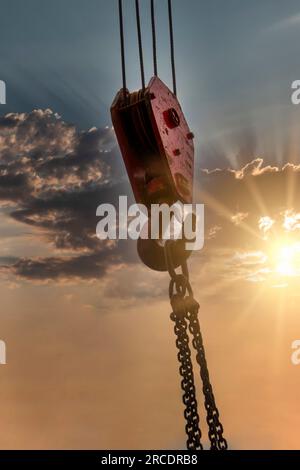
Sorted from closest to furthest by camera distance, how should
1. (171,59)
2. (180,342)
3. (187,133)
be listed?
(180,342) < (187,133) < (171,59)

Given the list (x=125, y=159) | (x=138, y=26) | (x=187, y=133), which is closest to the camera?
(x=125, y=159)

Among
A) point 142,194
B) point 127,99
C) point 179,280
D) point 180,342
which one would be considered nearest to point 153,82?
point 127,99

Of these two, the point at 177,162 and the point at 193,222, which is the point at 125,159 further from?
the point at 193,222

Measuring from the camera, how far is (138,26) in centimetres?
581

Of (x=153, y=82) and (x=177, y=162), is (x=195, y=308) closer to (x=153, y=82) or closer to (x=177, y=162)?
(x=177, y=162)

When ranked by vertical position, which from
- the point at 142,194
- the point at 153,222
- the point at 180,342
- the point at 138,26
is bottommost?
the point at 180,342

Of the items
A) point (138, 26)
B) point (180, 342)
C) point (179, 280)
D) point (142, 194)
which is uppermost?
point (138, 26)

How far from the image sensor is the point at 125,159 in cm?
487

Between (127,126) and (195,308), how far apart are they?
173 cm

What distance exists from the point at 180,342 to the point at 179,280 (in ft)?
1.70

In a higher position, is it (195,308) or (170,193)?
(170,193)

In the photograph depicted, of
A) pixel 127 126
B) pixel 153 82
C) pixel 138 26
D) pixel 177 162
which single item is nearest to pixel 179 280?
pixel 177 162

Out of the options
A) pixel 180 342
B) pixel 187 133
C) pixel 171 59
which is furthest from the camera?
pixel 171 59

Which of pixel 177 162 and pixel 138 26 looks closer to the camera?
pixel 177 162
